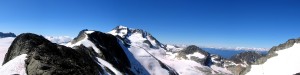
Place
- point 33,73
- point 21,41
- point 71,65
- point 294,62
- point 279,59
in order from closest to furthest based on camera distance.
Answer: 1. point 33,73
2. point 71,65
3. point 21,41
4. point 294,62
5. point 279,59

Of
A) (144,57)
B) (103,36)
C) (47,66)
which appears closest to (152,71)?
(144,57)

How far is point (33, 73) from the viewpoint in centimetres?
3894

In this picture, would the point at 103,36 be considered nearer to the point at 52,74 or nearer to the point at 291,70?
the point at 291,70

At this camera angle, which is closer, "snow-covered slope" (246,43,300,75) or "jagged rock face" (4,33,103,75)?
"jagged rock face" (4,33,103,75)

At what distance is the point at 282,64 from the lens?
16625 centimetres

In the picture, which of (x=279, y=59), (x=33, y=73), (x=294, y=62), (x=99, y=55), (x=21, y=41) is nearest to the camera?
(x=33, y=73)

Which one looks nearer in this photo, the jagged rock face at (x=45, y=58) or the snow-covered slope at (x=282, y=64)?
the jagged rock face at (x=45, y=58)

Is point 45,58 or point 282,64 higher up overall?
point 45,58

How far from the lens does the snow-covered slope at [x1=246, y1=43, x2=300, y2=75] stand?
154m

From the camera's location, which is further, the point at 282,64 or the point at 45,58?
the point at 282,64

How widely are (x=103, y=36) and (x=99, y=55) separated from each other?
42.5m

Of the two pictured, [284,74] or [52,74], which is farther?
[284,74]

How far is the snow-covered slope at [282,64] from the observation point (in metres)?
154

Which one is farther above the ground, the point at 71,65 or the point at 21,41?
the point at 21,41
